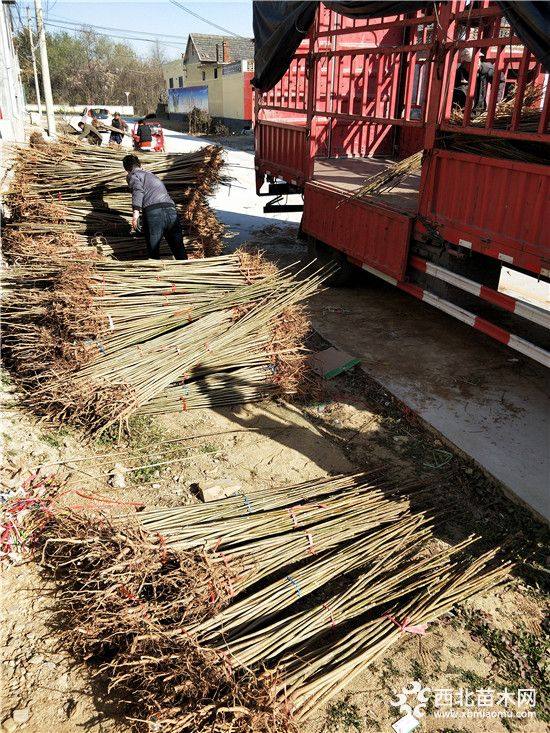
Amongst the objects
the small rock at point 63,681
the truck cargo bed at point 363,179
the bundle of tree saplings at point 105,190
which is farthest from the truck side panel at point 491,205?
the small rock at point 63,681

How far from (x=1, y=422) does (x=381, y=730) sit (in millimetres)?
3573

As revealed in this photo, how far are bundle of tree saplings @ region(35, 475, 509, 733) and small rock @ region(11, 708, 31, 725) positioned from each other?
0.31 metres

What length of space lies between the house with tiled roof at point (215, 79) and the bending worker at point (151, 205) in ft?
83.2

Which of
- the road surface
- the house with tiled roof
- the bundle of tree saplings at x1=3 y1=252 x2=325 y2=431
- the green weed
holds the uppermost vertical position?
the house with tiled roof

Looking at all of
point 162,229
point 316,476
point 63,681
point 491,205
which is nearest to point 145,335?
point 316,476

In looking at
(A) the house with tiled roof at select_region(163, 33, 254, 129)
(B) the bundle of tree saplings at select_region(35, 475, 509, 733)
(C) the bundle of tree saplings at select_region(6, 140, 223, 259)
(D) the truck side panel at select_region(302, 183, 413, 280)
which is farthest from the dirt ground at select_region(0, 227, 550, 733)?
(A) the house with tiled roof at select_region(163, 33, 254, 129)

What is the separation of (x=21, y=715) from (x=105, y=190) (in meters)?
6.19

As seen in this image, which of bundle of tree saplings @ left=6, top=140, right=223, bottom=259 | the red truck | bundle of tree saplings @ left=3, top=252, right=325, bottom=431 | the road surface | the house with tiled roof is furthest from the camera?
the house with tiled roof

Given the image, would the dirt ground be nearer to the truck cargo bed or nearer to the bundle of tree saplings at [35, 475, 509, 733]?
the bundle of tree saplings at [35, 475, 509, 733]

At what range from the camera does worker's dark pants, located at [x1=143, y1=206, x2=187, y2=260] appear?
6.46 m

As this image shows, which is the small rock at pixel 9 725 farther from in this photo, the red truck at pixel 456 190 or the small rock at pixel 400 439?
the red truck at pixel 456 190

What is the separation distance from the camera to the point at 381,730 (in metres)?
2.52

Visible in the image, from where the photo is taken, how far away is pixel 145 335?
4.85 m

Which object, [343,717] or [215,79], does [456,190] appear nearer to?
[343,717]
